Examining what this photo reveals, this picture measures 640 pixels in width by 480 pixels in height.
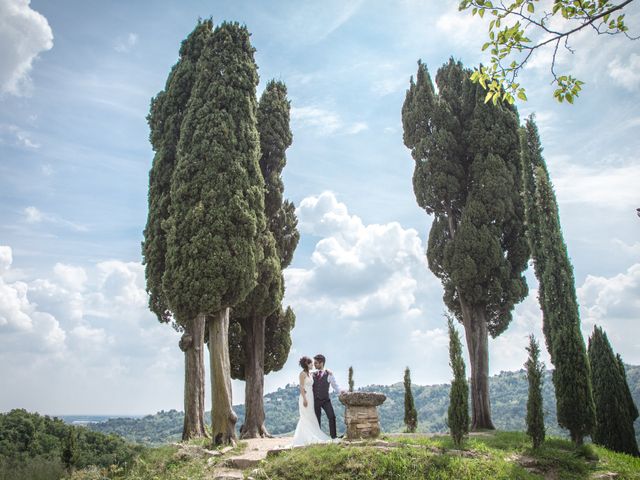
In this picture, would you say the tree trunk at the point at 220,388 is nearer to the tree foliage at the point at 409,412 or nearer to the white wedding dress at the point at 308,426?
the white wedding dress at the point at 308,426

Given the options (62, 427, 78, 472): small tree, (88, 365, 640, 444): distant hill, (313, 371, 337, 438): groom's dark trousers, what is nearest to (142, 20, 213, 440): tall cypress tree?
(62, 427, 78, 472): small tree

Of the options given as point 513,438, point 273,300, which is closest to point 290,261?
point 273,300

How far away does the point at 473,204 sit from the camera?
18281 millimetres

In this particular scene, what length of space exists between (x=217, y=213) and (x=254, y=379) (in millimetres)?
6631

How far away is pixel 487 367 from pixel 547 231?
18.7ft

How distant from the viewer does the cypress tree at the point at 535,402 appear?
1115 centimetres

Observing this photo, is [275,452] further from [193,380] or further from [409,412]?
[409,412]

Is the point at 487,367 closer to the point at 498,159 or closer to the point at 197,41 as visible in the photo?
the point at 498,159

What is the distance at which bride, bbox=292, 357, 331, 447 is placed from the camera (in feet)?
34.2

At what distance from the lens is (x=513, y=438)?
13.1 m

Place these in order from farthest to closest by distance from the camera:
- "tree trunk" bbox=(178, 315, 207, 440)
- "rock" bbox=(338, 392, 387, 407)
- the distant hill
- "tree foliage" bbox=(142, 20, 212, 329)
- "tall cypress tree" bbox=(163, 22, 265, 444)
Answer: the distant hill
"tree foliage" bbox=(142, 20, 212, 329)
"tree trunk" bbox=(178, 315, 207, 440)
"tall cypress tree" bbox=(163, 22, 265, 444)
"rock" bbox=(338, 392, 387, 407)

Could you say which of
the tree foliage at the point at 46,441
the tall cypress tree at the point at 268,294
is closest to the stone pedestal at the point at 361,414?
the tall cypress tree at the point at 268,294

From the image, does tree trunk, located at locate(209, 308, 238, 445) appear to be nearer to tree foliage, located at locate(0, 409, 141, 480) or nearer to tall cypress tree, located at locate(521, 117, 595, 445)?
tall cypress tree, located at locate(521, 117, 595, 445)

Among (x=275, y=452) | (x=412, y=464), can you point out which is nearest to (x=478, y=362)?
(x=275, y=452)
